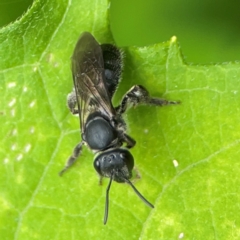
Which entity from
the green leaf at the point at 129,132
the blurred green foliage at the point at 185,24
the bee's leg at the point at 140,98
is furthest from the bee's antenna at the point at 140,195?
the blurred green foliage at the point at 185,24

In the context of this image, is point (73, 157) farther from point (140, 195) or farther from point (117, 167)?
point (140, 195)

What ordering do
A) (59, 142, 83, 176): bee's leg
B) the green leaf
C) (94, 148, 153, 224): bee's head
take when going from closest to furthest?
the green leaf < (94, 148, 153, 224): bee's head < (59, 142, 83, 176): bee's leg

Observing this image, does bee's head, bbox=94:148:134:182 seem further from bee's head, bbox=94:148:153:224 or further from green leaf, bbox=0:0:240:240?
green leaf, bbox=0:0:240:240

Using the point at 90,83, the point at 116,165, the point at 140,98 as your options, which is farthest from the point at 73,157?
the point at 140,98

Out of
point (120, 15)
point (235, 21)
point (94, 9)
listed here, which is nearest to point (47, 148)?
point (94, 9)

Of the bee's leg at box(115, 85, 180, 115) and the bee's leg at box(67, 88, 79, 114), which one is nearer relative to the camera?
the bee's leg at box(115, 85, 180, 115)

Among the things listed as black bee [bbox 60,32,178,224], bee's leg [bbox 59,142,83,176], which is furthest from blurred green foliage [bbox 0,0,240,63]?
bee's leg [bbox 59,142,83,176]

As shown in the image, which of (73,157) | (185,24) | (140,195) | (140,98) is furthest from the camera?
(185,24)
